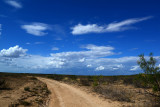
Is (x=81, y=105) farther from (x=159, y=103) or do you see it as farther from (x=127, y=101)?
(x=159, y=103)

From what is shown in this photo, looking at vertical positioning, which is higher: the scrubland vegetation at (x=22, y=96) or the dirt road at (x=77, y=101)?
the scrubland vegetation at (x=22, y=96)

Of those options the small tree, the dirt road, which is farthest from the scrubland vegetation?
the small tree

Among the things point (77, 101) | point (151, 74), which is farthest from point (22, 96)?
point (151, 74)

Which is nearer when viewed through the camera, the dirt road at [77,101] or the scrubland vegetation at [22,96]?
the scrubland vegetation at [22,96]

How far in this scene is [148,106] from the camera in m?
10.3

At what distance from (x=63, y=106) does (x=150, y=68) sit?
7512 millimetres

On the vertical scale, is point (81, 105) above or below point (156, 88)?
below

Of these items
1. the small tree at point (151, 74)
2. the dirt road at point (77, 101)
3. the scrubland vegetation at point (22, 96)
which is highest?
the small tree at point (151, 74)

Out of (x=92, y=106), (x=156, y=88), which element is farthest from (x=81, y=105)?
(x=156, y=88)

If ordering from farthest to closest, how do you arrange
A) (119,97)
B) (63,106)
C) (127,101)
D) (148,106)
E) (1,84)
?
(1,84) → (119,97) → (127,101) → (63,106) → (148,106)

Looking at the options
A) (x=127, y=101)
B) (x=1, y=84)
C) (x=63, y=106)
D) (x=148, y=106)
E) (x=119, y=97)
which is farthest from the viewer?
(x=1, y=84)

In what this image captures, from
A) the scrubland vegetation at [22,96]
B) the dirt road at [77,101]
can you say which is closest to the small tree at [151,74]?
the dirt road at [77,101]

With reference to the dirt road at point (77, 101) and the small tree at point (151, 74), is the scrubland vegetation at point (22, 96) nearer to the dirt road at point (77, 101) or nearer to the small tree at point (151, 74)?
the dirt road at point (77, 101)

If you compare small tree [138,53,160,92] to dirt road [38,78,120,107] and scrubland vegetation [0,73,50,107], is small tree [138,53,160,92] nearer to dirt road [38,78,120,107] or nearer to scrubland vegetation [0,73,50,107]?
dirt road [38,78,120,107]
